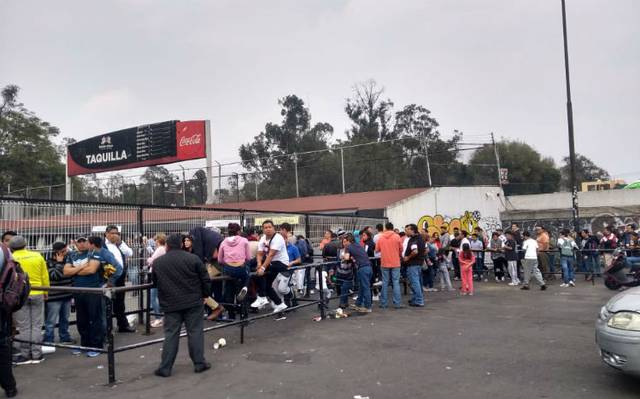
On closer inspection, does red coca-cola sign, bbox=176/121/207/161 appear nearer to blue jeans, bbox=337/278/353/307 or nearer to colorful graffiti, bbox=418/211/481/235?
colorful graffiti, bbox=418/211/481/235

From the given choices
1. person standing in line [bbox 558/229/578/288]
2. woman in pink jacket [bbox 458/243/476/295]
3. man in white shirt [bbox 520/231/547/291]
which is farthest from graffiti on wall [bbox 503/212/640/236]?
woman in pink jacket [bbox 458/243/476/295]

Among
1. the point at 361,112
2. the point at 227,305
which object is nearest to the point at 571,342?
the point at 227,305

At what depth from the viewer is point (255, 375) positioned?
6.08m

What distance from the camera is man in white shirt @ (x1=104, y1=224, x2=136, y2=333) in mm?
8586

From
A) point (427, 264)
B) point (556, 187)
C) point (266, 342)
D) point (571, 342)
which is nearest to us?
point (571, 342)

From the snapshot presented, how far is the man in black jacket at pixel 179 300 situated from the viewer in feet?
20.4

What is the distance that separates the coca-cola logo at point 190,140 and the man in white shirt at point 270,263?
19.6 meters

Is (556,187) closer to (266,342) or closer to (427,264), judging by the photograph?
(427,264)

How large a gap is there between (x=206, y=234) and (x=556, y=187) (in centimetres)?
2774

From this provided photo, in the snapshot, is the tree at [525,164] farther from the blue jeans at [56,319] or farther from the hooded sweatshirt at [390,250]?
the blue jeans at [56,319]

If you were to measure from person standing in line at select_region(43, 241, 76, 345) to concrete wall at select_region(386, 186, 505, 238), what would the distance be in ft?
48.5

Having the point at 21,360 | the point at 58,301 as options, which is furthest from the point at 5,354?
the point at 58,301

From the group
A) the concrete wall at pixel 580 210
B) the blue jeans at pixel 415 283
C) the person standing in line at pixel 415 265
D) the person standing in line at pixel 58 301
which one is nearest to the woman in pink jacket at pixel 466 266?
the person standing in line at pixel 415 265

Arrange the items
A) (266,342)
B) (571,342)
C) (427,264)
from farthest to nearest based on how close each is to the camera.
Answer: (427,264) < (266,342) < (571,342)
